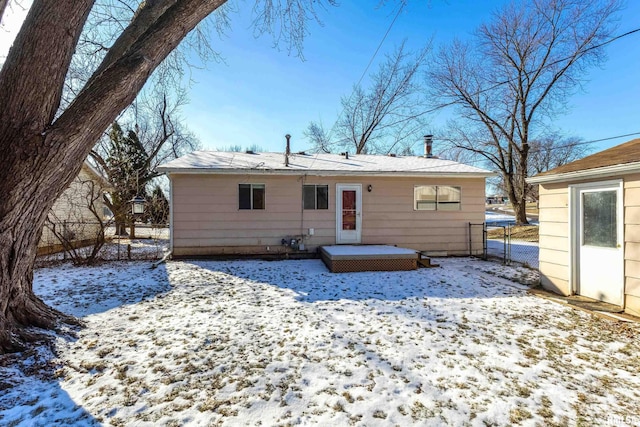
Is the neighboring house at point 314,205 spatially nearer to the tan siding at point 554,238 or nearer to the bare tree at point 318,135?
the tan siding at point 554,238

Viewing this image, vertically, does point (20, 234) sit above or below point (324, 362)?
above

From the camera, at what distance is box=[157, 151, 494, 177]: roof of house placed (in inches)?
307

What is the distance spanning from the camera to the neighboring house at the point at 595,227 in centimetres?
397

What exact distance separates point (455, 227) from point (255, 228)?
19.9 feet

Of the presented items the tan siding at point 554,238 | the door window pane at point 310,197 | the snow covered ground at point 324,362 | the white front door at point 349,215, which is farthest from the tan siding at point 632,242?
the door window pane at point 310,197

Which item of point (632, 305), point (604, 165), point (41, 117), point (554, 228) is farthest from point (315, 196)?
point (632, 305)

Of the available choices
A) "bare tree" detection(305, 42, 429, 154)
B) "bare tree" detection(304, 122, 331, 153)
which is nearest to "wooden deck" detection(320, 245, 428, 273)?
"bare tree" detection(305, 42, 429, 154)

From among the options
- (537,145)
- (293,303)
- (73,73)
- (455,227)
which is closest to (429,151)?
(455,227)

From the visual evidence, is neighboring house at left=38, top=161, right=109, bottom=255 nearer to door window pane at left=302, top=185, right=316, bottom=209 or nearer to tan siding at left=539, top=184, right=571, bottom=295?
door window pane at left=302, top=185, right=316, bottom=209

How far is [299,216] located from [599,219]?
20.6ft

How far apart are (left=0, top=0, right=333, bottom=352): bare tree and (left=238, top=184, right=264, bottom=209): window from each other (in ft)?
17.1

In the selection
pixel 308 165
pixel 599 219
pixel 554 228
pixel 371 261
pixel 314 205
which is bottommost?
pixel 371 261

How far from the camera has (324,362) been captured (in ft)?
9.08

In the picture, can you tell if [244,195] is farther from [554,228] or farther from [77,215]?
[77,215]
